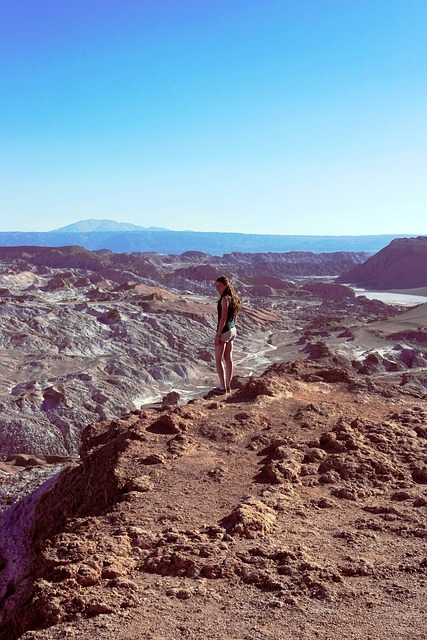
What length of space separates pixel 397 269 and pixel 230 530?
91.9 metres

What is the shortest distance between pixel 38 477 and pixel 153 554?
4791mm

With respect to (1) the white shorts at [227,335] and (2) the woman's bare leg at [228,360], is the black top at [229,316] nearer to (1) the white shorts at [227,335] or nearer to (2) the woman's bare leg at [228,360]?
(1) the white shorts at [227,335]

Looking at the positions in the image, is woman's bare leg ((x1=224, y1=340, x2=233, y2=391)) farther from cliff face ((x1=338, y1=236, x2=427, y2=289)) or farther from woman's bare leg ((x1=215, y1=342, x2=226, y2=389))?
cliff face ((x1=338, y1=236, x2=427, y2=289))

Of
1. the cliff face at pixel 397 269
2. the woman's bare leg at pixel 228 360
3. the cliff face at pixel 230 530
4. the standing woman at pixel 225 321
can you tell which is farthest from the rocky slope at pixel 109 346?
the cliff face at pixel 397 269

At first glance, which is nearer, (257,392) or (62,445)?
(257,392)

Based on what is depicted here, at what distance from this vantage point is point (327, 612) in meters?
3.27

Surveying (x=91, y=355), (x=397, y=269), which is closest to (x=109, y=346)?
(x=91, y=355)

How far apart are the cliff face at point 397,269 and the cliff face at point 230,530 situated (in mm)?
83789

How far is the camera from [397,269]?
91438 millimetres

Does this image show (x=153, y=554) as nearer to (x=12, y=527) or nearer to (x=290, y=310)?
(x=12, y=527)

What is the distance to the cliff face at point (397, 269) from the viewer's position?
290ft

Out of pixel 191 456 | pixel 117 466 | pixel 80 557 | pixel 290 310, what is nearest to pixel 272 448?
pixel 191 456

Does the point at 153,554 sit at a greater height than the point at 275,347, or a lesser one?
greater

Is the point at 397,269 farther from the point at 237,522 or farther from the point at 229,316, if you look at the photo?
the point at 237,522
